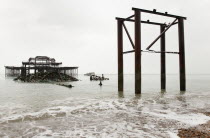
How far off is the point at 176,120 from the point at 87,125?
3157mm

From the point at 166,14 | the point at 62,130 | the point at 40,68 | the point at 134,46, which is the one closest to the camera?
the point at 62,130

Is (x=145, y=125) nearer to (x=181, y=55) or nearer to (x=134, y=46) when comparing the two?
(x=134, y=46)

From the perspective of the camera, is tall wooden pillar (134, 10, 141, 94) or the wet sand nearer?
the wet sand

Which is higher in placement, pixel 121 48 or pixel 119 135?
pixel 121 48

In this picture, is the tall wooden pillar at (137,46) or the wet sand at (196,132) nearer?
the wet sand at (196,132)

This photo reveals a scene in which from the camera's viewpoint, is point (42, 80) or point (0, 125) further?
point (42, 80)

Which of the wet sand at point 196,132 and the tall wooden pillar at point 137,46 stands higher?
the tall wooden pillar at point 137,46

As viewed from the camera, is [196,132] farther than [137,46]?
No

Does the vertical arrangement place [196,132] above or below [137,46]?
below

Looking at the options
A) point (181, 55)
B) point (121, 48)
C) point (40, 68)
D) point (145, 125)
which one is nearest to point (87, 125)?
point (145, 125)

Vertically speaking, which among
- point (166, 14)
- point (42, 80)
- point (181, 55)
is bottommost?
point (42, 80)

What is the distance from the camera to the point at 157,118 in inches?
264

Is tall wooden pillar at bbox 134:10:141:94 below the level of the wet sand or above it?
above

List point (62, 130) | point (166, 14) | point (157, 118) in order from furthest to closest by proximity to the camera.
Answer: point (166, 14)
point (157, 118)
point (62, 130)
